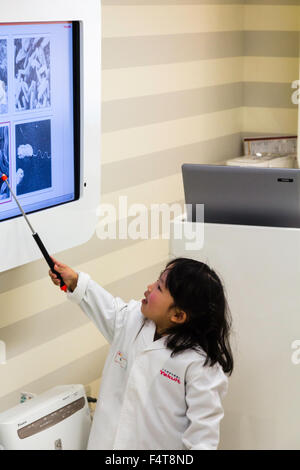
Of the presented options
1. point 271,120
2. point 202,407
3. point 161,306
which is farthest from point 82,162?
point 271,120

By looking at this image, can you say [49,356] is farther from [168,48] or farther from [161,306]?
[168,48]

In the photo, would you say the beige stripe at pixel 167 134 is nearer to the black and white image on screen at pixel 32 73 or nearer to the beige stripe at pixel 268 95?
the beige stripe at pixel 268 95

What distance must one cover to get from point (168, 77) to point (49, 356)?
1.02m

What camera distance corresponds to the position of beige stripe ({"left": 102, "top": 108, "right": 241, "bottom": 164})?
96.0 inches

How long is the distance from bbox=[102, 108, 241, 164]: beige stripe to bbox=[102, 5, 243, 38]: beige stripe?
0.30 metres

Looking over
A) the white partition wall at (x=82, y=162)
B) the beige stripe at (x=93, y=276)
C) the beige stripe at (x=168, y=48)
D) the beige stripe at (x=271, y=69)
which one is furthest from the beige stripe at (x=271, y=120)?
the white partition wall at (x=82, y=162)

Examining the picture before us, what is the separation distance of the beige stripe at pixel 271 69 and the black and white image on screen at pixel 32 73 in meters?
1.57

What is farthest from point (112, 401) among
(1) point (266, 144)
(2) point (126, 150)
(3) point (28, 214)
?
(1) point (266, 144)

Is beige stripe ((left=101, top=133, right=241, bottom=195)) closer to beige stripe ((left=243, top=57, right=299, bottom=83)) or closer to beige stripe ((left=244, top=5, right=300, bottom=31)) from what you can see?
beige stripe ((left=243, top=57, right=299, bottom=83))

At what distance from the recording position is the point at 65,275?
184cm

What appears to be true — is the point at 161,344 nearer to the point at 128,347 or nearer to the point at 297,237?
the point at 128,347

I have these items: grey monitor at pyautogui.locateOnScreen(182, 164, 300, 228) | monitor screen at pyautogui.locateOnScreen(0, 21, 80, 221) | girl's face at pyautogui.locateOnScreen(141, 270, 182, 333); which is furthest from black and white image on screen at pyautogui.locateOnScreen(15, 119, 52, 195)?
grey monitor at pyautogui.locateOnScreen(182, 164, 300, 228)

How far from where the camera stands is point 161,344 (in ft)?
6.02

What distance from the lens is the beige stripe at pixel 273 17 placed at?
3.03m
